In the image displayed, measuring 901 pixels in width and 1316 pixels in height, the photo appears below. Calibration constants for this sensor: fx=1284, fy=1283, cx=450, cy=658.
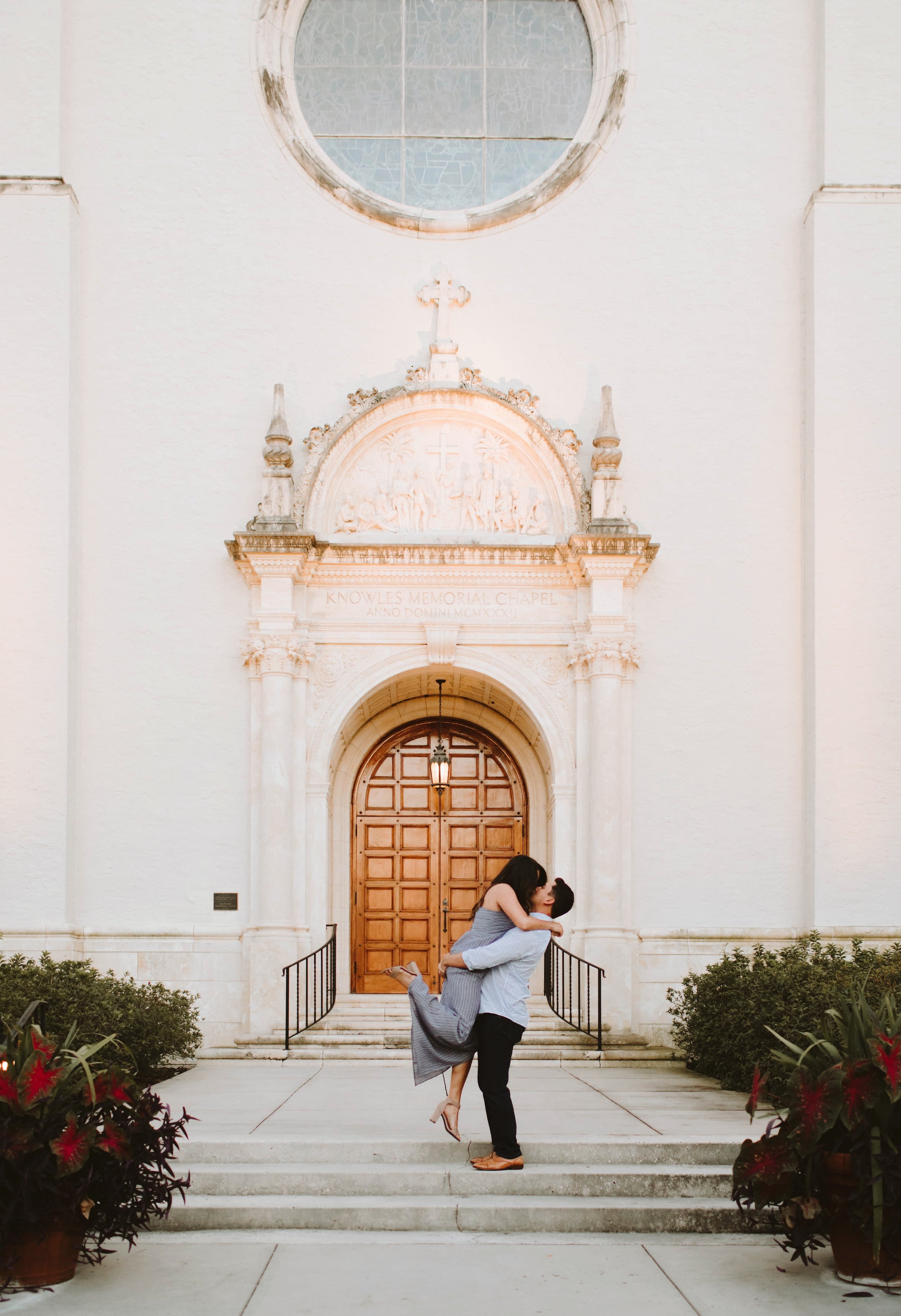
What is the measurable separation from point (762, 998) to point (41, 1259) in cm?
610

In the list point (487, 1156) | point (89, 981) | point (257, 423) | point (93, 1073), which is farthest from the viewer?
point (257, 423)

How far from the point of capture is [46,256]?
43.0ft

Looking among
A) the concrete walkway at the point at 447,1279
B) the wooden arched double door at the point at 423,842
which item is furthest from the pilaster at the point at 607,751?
the concrete walkway at the point at 447,1279

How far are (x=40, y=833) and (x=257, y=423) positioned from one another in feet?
15.3

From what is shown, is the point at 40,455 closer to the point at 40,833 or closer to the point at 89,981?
the point at 40,833

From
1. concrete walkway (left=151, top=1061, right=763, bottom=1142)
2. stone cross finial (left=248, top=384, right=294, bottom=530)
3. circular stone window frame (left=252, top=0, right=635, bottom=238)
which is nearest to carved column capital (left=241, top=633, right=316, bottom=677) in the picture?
stone cross finial (left=248, top=384, right=294, bottom=530)

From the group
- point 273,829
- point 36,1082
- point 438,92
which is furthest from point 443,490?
point 36,1082

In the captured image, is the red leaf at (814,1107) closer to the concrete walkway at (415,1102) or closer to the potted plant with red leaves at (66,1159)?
the concrete walkway at (415,1102)

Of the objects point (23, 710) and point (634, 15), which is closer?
point (23, 710)

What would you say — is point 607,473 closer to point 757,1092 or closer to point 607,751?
point 607,751

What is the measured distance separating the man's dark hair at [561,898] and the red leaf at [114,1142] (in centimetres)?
247

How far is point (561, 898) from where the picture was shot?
6.89 metres

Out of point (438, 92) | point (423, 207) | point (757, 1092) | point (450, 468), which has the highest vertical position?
point (438, 92)

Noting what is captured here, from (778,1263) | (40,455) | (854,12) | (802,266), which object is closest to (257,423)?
(40,455)
